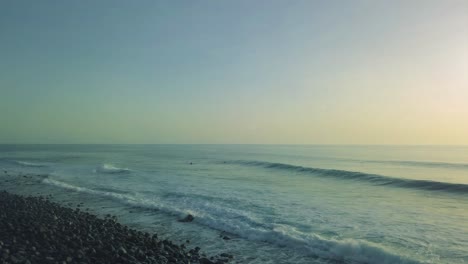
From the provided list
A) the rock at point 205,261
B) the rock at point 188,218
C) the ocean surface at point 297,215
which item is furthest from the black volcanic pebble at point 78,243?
the rock at point 188,218

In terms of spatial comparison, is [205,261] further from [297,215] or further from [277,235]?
[297,215]

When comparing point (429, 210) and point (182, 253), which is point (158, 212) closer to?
point (182, 253)

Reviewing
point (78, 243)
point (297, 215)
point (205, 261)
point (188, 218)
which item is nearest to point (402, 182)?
point (297, 215)

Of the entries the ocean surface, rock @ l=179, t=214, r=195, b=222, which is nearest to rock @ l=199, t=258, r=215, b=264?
the ocean surface

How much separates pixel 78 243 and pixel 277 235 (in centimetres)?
678

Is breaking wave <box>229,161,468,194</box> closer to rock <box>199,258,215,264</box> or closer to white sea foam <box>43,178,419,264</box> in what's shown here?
white sea foam <box>43,178,419,264</box>

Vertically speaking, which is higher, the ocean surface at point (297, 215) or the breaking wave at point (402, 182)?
the breaking wave at point (402, 182)

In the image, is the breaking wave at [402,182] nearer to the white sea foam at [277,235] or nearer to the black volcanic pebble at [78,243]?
the white sea foam at [277,235]

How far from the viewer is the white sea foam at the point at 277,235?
11102 mm

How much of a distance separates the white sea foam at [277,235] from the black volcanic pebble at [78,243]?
8.95 ft

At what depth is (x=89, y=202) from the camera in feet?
66.4

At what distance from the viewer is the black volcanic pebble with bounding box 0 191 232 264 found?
9.64 metres

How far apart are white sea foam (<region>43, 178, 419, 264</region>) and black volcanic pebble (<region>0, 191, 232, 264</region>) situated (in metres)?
2.73

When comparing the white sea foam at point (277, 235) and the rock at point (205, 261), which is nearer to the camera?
the rock at point (205, 261)
